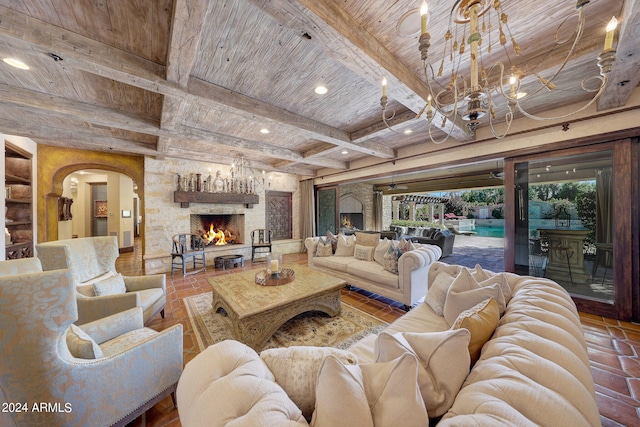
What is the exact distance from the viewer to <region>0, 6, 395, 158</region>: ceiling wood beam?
136cm

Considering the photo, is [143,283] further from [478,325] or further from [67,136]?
[478,325]

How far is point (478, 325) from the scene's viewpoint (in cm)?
102

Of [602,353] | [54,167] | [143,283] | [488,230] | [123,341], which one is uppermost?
[54,167]

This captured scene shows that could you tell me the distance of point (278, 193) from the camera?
6762 millimetres

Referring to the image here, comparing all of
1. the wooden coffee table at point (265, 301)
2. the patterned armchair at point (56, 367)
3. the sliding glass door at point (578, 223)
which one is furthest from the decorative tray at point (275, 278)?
the sliding glass door at point (578, 223)

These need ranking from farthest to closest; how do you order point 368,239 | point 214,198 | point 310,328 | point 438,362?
1. point 214,198
2. point 368,239
3. point 310,328
4. point 438,362

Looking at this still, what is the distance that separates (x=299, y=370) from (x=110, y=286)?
87.8 inches

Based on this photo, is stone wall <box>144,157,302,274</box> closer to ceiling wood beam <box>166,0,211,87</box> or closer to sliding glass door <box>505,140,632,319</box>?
ceiling wood beam <box>166,0,211,87</box>

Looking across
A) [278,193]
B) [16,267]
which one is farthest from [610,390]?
[278,193]

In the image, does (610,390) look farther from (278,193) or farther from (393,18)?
(278,193)

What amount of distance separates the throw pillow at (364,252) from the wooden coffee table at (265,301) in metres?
1.05

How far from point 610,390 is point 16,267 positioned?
399 cm

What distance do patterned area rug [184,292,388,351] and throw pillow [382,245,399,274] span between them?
0.67m

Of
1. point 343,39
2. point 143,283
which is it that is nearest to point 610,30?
point 343,39
